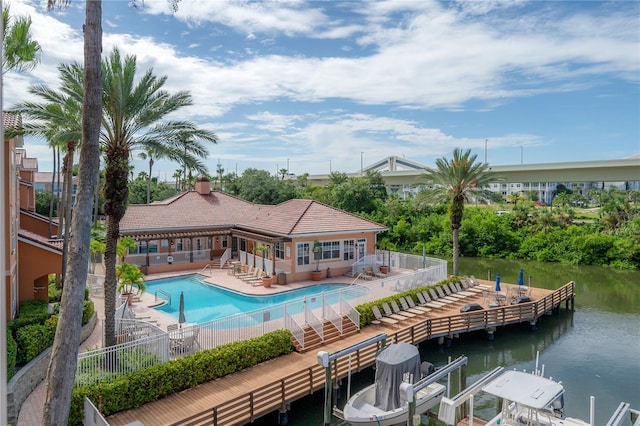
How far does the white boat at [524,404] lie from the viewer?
34.7ft

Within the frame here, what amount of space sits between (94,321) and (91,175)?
1158 cm

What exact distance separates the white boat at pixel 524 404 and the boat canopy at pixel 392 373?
1.30 m

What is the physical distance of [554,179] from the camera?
42.8 m

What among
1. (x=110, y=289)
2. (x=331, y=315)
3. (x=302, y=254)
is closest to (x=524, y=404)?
(x=331, y=315)

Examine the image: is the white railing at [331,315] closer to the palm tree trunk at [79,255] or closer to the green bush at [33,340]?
the green bush at [33,340]

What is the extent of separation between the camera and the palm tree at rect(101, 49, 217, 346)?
41.7 ft

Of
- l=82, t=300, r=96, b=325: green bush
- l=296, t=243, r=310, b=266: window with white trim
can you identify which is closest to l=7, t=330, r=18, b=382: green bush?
l=82, t=300, r=96, b=325: green bush

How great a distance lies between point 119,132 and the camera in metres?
13.0

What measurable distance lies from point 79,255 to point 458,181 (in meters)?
20.9

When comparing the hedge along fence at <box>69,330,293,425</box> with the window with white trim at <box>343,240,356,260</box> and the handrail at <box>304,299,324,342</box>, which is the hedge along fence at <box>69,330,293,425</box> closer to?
the handrail at <box>304,299,324,342</box>

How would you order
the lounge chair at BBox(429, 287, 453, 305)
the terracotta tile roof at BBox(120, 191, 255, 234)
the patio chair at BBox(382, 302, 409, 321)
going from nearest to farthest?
Result: the patio chair at BBox(382, 302, 409, 321) < the lounge chair at BBox(429, 287, 453, 305) < the terracotta tile roof at BBox(120, 191, 255, 234)

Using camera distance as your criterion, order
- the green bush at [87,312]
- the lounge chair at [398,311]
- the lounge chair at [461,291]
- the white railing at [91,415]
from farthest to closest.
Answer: the lounge chair at [461,291], the lounge chair at [398,311], the green bush at [87,312], the white railing at [91,415]

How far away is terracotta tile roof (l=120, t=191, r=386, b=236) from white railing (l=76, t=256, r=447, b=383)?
22.3ft

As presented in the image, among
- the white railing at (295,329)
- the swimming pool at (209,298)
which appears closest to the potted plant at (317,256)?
the swimming pool at (209,298)
